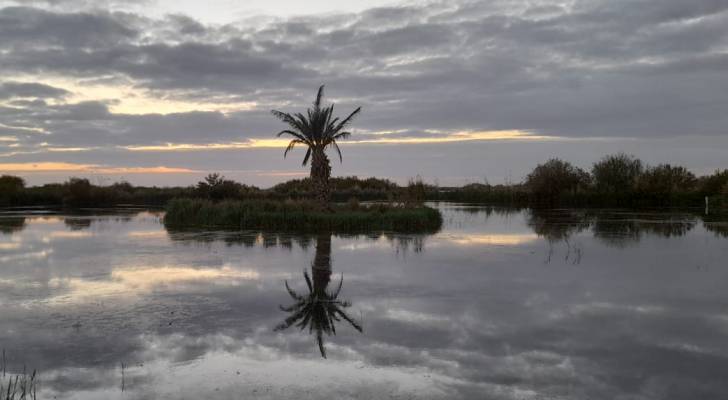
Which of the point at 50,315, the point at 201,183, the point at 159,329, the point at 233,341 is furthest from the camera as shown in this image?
the point at 201,183

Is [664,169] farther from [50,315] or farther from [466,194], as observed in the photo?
[50,315]

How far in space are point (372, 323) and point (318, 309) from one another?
1.23m

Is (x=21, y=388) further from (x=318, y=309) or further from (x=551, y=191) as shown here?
(x=551, y=191)

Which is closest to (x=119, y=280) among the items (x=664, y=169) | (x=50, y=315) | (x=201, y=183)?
(x=50, y=315)

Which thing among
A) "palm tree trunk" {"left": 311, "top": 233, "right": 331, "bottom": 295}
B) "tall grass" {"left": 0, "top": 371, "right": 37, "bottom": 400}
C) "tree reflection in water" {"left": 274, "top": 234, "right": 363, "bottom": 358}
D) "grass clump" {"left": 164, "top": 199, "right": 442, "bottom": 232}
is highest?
"grass clump" {"left": 164, "top": 199, "right": 442, "bottom": 232}


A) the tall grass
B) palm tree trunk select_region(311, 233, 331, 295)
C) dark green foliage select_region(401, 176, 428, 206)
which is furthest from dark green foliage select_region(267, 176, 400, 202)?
the tall grass

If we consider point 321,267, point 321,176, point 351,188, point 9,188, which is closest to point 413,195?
point 321,176

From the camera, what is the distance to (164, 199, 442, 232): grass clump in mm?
25141

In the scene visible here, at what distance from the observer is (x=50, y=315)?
30.5 ft

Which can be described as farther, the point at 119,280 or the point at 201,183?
the point at 201,183

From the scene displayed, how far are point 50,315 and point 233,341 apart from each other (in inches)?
137

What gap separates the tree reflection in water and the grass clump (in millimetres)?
11714

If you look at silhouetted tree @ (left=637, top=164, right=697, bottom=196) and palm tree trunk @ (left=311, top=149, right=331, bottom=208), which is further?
silhouetted tree @ (left=637, top=164, right=697, bottom=196)

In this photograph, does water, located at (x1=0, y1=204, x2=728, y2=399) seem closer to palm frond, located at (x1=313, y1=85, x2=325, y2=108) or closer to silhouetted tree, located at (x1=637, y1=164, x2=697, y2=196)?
palm frond, located at (x1=313, y1=85, x2=325, y2=108)
